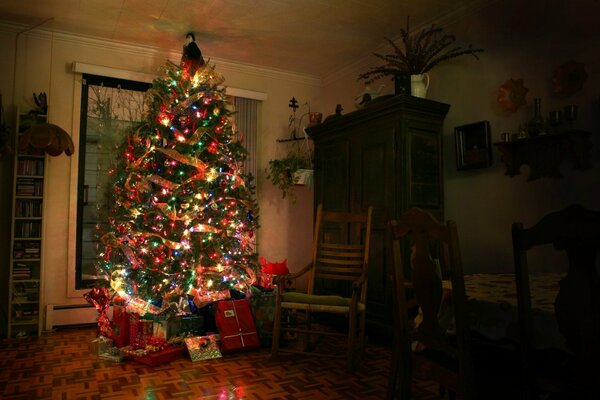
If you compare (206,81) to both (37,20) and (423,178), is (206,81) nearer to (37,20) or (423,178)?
(37,20)

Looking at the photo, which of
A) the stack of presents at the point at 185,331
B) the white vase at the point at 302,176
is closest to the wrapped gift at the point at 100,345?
the stack of presents at the point at 185,331

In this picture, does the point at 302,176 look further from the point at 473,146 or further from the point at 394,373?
the point at 394,373

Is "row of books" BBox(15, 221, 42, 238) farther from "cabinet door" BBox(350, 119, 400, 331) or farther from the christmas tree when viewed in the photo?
"cabinet door" BBox(350, 119, 400, 331)

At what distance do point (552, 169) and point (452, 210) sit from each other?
36.5 inches

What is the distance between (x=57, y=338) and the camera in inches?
143

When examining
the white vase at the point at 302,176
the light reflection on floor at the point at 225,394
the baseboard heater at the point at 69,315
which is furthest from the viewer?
the white vase at the point at 302,176

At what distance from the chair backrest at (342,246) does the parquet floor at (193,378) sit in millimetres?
603

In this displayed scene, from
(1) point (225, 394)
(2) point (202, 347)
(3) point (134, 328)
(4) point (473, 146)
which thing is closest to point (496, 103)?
(4) point (473, 146)

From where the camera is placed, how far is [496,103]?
3146 millimetres

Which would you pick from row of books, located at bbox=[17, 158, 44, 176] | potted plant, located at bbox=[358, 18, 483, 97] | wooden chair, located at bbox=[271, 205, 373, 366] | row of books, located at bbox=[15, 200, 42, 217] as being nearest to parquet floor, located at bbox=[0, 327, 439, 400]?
wooden chair, located at bbox=[271, 205, 373, 366]

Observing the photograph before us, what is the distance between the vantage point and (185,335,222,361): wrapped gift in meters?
3.06

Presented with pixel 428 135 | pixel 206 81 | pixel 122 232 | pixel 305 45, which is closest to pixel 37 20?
pixel 206 81

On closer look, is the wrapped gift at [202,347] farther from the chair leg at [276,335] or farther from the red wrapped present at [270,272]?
the red wrapped present at [270,272]

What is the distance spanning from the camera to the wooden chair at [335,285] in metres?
2.93
